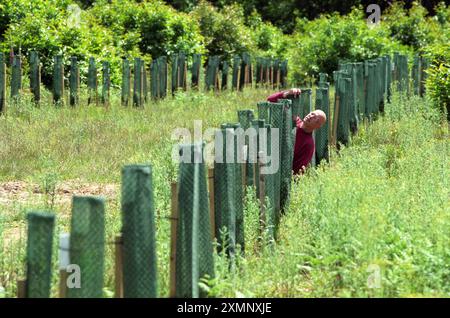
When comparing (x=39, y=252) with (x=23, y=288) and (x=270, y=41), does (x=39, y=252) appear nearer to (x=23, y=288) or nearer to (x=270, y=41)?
(x=23, y=288)

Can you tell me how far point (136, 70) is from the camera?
1577 centimetres

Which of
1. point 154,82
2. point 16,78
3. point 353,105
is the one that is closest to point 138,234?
point 353,105

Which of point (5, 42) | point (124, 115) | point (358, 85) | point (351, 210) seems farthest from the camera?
point (5, 42)

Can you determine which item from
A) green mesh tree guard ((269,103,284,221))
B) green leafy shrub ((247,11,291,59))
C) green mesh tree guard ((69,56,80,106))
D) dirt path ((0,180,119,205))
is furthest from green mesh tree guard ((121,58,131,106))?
green leafy shrub ((247,11,291,59))

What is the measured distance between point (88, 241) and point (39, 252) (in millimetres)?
233

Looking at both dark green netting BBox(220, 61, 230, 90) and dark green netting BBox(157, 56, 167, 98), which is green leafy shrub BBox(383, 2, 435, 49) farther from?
dark green netting BBox(157, 56, 167, 98)

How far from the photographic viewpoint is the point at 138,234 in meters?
4.35

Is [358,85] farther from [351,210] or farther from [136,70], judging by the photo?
[351,210]

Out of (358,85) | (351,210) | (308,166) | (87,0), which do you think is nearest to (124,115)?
(358,85)

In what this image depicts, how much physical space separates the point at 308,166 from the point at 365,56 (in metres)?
14.1

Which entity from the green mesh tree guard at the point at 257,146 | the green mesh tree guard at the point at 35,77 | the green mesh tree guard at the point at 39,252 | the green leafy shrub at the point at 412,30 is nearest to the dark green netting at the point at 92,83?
the green mesh tree guard at the point at 35,77

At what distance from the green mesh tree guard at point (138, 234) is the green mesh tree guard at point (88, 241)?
0.17 metres

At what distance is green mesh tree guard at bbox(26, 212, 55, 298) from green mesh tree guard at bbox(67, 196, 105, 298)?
11 centimetres

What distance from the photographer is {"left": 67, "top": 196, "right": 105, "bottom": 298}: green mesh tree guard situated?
415 cm
